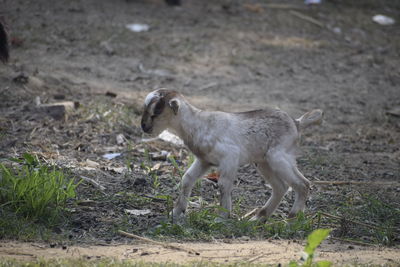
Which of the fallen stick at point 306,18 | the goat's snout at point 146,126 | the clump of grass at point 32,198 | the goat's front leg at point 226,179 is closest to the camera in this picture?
the clump of grass at point 32,198

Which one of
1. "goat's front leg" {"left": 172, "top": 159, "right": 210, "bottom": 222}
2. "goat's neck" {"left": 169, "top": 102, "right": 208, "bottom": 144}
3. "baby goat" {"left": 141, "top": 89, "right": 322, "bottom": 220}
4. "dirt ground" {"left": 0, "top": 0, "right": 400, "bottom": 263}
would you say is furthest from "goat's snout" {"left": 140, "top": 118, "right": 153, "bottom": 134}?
"dirt ground" {"left": 0, "top": 0, "right": 400, "bottom": 263}

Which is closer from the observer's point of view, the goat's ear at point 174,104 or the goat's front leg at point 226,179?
the goat's front leg at point 226,179

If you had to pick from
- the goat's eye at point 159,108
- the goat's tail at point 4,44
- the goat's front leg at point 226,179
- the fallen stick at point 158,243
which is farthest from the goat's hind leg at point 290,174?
the goat's tail at point 4,44

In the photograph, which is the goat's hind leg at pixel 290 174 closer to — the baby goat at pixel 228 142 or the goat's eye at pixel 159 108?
the baby goat at pixel 228 142

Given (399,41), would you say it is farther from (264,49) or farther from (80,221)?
(80,221)

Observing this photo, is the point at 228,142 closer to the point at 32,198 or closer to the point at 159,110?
the point at 159,110

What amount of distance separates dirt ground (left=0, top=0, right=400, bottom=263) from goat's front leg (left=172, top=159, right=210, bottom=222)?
213mm

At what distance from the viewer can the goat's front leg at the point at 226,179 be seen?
5.85 meters

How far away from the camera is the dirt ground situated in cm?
662

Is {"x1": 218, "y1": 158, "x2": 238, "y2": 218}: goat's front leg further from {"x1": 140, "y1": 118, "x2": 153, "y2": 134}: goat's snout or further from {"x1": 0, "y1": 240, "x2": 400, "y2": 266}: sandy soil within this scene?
{"x1": 140, "y1": 118, "x2": 153, "y2": 134}: goat's snout

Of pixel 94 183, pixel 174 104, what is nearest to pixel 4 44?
pixel 94 183

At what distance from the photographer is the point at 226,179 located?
5.85 metres

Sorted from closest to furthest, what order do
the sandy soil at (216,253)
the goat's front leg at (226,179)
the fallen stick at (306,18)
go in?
the sandy soil at (216,253) < the goat's front leg at (226,179) < the fallen stick at (306,18)

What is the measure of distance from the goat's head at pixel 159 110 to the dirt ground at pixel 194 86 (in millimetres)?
803
